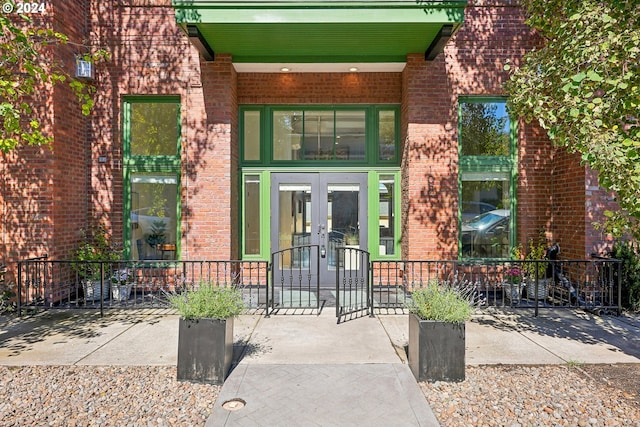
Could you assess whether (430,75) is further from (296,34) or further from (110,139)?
(110,139)

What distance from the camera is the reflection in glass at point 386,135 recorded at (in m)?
8.49

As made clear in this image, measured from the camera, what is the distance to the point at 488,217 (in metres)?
8.16

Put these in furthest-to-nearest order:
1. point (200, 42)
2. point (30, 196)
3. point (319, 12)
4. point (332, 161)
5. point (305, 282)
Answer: point (305, 282)
point (332, 161)
point (200, 42)
point (30, 196)
point (319, 12)

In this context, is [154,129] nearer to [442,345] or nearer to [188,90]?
[188,90]

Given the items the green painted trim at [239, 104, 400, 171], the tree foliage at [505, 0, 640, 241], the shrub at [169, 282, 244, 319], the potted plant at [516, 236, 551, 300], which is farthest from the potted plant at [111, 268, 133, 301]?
the potted plant at [516, 236, 551, 300]

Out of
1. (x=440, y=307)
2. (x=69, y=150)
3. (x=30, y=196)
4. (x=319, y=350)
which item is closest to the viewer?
(x=440, y=307)

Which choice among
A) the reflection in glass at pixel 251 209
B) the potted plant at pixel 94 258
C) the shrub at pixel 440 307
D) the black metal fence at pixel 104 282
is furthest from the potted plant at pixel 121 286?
the shrub at pixel 440 307

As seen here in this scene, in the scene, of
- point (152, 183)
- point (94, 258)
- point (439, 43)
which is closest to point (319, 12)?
point (439, 43)

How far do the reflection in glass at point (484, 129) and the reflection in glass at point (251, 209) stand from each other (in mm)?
4388

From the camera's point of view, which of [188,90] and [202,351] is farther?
[188,90]

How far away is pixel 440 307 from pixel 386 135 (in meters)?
5.12

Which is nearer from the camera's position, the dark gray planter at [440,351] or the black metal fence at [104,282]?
the dark gray planter at [440,351]

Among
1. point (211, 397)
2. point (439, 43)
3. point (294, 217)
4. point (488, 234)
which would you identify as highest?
point (439, 43)

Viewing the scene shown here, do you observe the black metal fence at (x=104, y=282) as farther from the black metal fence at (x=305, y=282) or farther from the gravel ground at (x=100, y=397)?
the gravel ground at (x=100, y=397)
